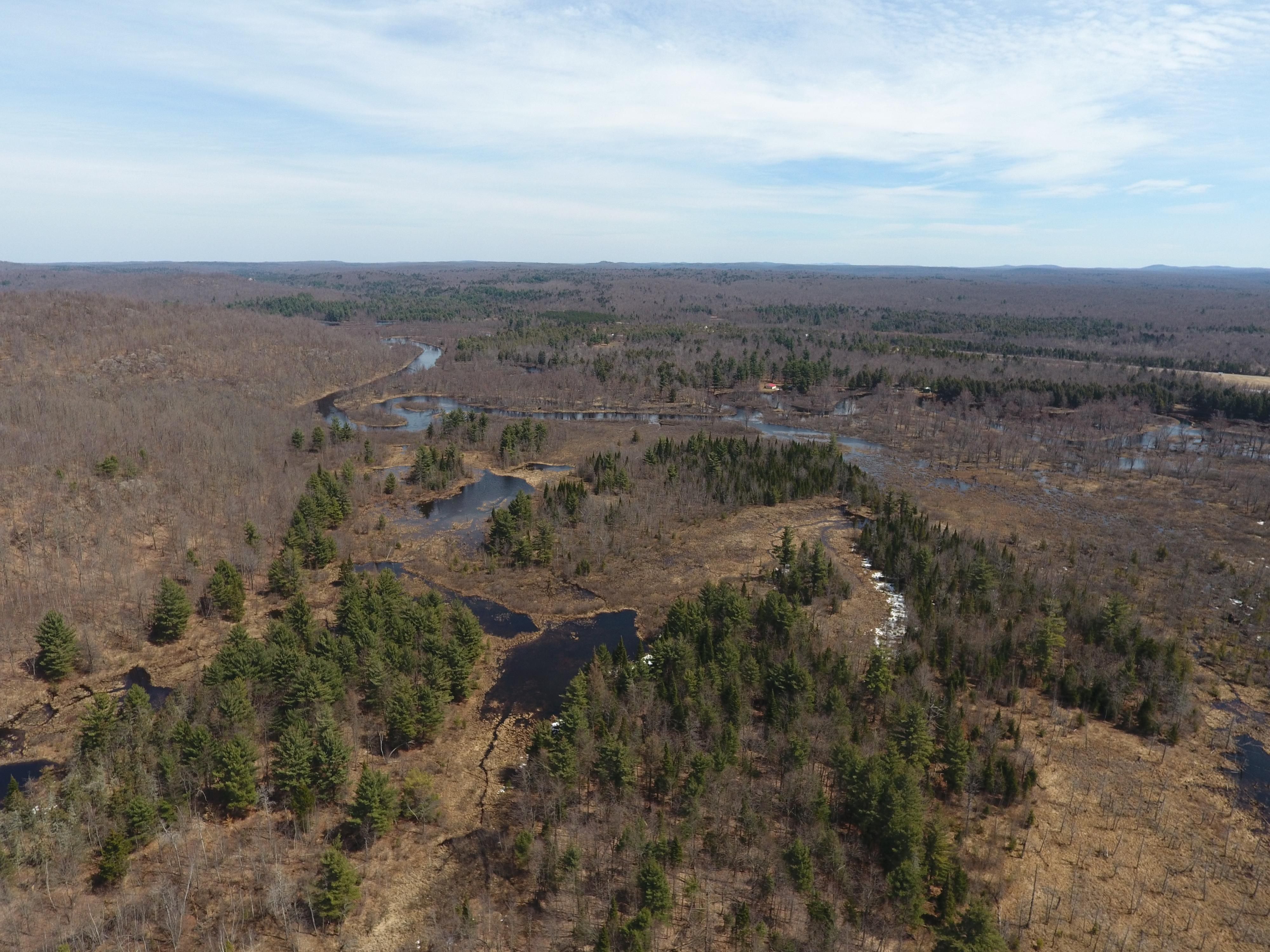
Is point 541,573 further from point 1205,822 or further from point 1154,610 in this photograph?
point 1154,610

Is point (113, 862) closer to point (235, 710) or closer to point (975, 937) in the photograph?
point (235, 710)

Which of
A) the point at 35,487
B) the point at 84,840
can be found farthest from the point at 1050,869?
the point at 35,487

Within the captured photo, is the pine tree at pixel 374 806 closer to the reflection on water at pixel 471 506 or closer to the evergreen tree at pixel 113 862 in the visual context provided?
the evergreen tree at pixel 113 862

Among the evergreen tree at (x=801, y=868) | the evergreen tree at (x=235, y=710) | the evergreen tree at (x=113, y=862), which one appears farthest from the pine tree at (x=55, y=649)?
the evergreen tree at (x=801, y=868)

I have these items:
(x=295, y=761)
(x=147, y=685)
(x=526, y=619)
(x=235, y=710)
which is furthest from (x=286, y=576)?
(x=295, y=761)

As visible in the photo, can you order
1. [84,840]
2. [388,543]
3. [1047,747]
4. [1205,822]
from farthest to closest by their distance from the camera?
[388,543] → [1047,747] → [1205,822] → [84,840]

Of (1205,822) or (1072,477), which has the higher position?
(1072,477)

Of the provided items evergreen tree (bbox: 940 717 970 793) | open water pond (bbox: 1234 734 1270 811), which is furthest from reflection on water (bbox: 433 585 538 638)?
open water pond (bbox: 1234 734 1270 811)
